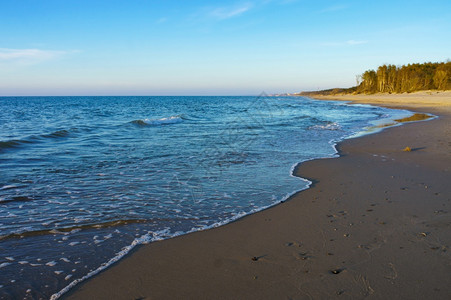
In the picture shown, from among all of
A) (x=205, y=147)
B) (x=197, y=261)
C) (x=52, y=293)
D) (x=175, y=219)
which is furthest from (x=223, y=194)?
(x=205, y=147)

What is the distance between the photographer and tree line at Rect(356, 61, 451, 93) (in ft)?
205

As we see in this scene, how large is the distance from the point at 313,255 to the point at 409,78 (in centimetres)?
8487

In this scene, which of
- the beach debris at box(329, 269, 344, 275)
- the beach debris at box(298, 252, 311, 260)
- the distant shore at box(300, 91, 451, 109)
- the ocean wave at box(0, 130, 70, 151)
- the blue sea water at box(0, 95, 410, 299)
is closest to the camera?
the beach debris at box(329, 269, 344, 275)

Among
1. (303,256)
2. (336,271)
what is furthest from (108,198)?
(336,271)

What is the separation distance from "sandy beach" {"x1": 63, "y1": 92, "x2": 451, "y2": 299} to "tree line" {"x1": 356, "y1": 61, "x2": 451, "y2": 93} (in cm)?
6673

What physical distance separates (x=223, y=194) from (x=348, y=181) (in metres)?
2.96

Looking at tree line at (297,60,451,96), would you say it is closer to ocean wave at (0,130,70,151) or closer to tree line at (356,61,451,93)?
tree line at (356,61,451,93)

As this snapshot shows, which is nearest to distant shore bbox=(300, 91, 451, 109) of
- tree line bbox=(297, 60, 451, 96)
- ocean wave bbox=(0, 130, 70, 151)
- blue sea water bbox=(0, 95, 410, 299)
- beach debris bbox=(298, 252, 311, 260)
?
tree line bbox=(297, 60, 451, 96)

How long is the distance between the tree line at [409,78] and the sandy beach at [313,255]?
66.7 m

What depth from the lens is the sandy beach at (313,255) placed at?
10.2ft

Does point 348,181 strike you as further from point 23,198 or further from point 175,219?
point 23,198

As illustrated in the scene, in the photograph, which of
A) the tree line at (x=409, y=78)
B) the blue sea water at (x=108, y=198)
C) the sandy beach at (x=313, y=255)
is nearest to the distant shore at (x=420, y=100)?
the tree line at (x=409, y=78)

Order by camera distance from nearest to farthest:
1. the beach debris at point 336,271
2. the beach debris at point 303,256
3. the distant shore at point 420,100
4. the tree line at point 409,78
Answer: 1. the beach debris at point 336,271
2. the beach debris at point 303,256
3. the distant shore at point 420,100
4. the tree line at point 409,78

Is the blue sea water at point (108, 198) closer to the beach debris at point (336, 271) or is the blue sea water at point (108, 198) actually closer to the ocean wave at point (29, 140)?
the ocean wave at point (29, 140)
